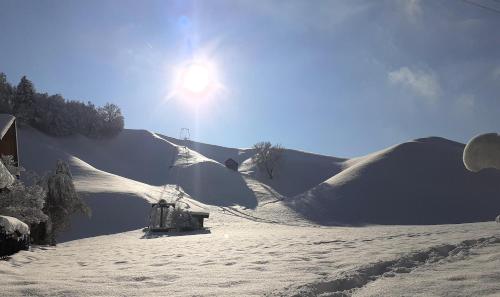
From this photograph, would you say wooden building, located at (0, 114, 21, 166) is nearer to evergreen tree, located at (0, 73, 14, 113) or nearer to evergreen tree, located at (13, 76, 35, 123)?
evergreen tree, located at (0, 73, 14, 113)

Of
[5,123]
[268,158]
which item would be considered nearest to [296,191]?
[268,158]

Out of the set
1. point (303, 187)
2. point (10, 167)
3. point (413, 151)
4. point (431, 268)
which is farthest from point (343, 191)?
point (431, 268)

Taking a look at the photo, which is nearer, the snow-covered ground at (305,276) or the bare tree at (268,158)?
the snow-covered ground at (305,276)

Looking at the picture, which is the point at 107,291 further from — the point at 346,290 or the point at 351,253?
the point at 351,253

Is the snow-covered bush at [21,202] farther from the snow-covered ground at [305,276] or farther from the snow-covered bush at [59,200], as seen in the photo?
the snow-covered bush at [59,200]

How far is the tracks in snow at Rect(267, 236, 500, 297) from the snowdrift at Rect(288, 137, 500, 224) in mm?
36184

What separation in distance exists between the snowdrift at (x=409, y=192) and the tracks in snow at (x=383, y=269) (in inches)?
1425

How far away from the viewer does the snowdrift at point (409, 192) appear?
45.0m

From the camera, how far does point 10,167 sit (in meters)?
15.5

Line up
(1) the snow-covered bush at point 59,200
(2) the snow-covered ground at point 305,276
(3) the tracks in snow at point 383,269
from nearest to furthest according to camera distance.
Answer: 1. (2) the snow-covered ground at point 305,276
2. (3) the tracks in snow at point 383,269
3. (1) the snow-covered bush at point 59,200

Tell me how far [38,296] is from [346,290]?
4.18 metres

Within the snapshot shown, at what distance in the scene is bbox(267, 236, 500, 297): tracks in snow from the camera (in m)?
5.87

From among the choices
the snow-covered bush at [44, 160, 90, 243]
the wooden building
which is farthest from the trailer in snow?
the wooden building

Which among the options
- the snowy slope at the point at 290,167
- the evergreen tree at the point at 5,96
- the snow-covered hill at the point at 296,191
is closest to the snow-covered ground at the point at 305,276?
the snow-covered hill at the point at 296,191
